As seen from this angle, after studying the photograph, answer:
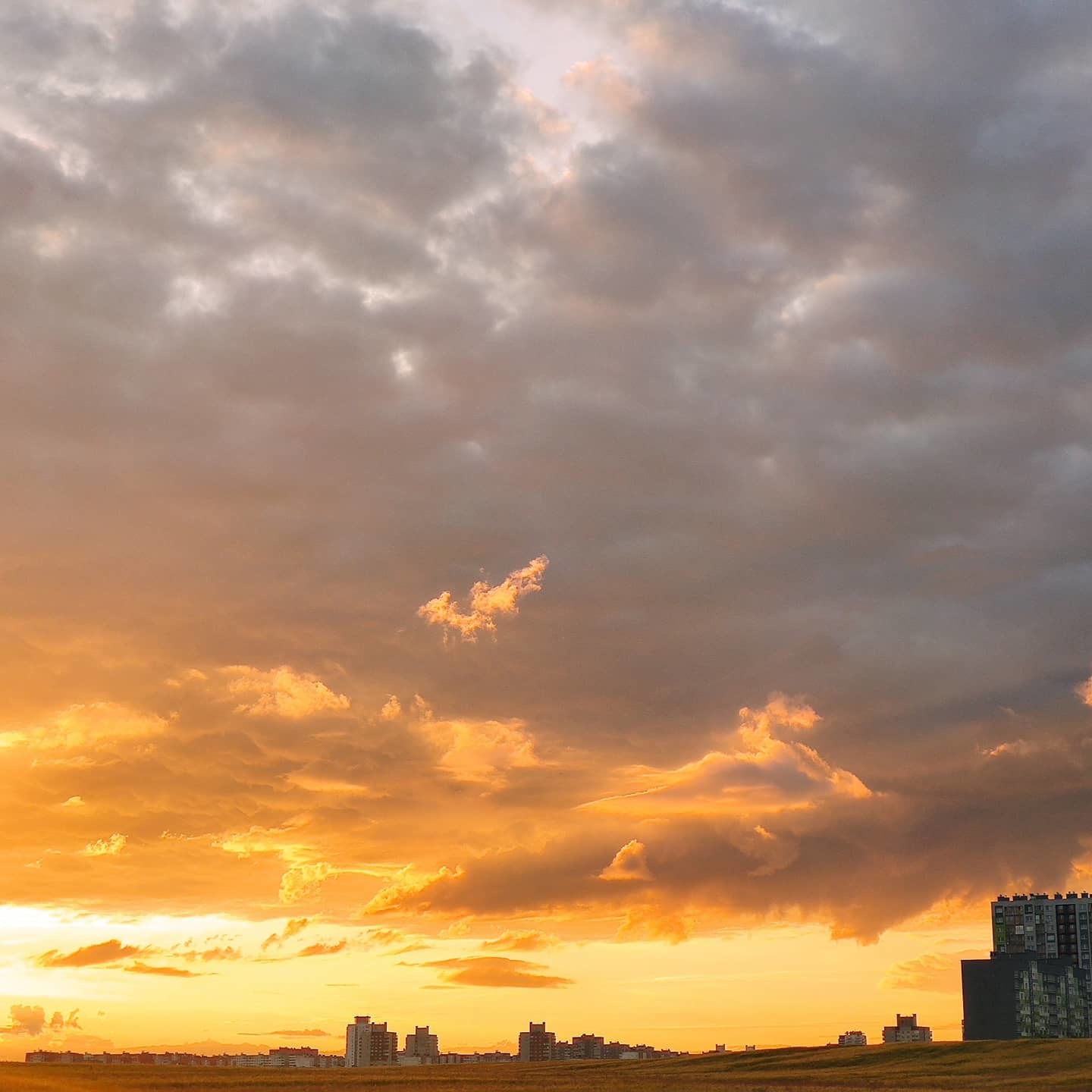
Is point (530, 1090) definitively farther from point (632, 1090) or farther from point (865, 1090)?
point (865, 1090)

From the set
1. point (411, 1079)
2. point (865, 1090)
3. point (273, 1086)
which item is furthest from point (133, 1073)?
point (865, 1090)

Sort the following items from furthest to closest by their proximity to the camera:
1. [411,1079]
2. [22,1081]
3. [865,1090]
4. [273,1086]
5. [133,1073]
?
[133,1073]
[411,1079]
[273,1086]
[22,1081]
[865,1090]

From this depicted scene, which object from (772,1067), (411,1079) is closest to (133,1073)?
(411,1079)

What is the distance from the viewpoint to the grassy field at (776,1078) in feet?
352

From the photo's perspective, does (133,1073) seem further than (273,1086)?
Yes

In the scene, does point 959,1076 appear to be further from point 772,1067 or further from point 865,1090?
point 772,1067

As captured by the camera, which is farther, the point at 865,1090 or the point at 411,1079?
the point at 411,1079

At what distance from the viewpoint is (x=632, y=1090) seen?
106312 millimetres

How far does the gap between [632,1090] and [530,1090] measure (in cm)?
846

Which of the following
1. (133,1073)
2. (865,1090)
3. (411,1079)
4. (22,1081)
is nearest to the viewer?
(865,1090)

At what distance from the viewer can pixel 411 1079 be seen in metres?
149

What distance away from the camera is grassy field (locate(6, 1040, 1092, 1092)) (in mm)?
107375

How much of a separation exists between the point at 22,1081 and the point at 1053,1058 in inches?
3629

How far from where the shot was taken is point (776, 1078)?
12862 cm
